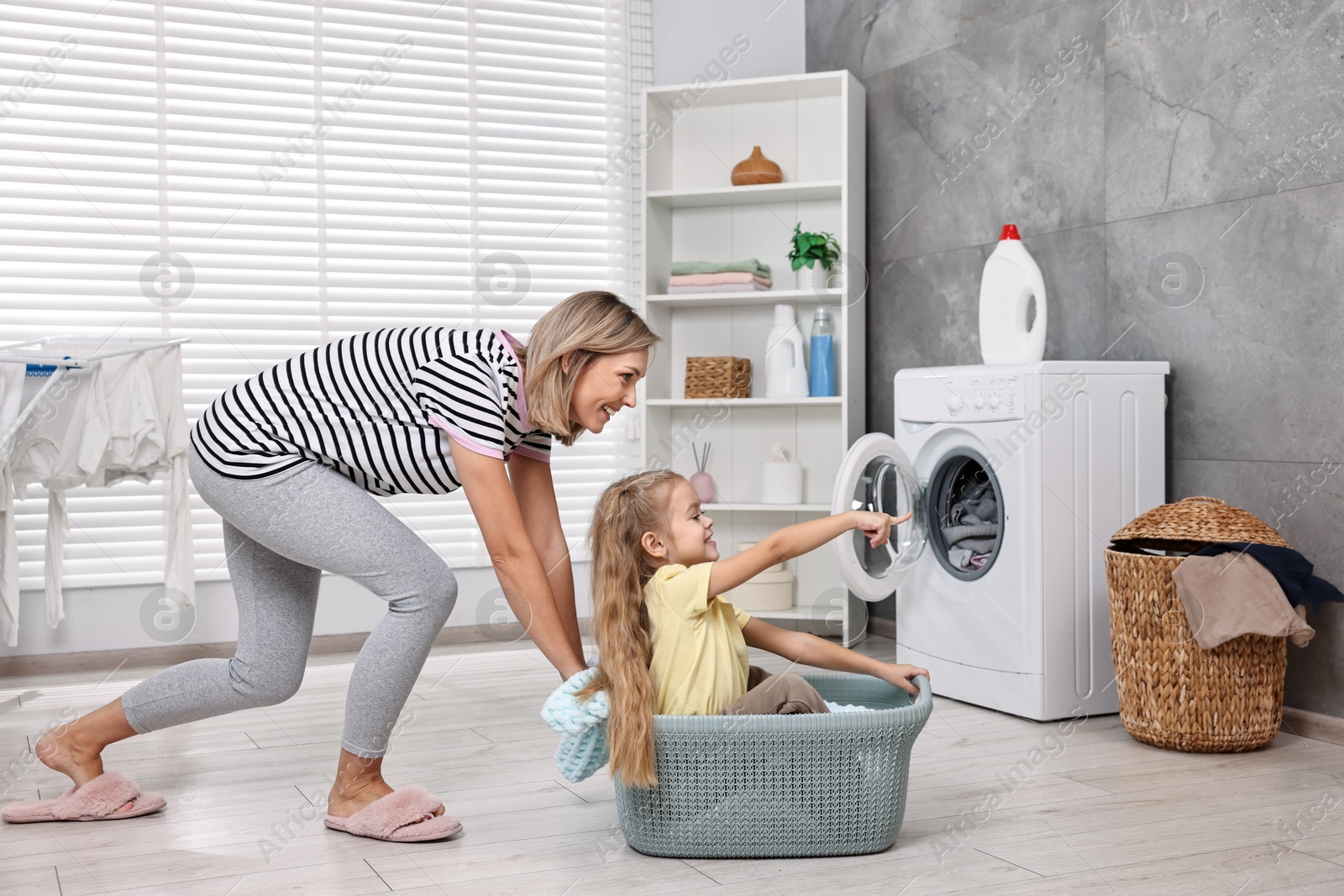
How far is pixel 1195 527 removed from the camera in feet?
7.89

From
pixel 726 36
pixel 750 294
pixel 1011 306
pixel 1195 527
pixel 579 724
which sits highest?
pixel 726 36

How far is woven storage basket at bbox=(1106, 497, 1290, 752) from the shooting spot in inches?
93.2

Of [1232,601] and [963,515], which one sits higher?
[963,515]

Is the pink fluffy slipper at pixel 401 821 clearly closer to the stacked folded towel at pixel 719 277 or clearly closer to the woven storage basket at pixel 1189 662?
the woven storage basket at pixel 1189 662

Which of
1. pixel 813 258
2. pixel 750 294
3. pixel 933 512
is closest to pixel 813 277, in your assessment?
pixel 813 258

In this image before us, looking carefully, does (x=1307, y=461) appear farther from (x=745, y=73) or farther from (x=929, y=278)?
(x=745, y=73)

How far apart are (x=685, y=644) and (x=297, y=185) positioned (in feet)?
8.53

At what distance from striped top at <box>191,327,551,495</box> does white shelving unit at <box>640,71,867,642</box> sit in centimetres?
204

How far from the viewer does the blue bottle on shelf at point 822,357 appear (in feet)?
12.4

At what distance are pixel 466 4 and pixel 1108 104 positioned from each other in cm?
214

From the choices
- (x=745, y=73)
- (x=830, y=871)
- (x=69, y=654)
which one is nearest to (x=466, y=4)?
(x=745, y=73)

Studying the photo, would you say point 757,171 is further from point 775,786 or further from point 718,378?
point 775,786

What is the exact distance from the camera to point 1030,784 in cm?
215

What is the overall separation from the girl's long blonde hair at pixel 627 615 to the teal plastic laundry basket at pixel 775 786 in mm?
39
